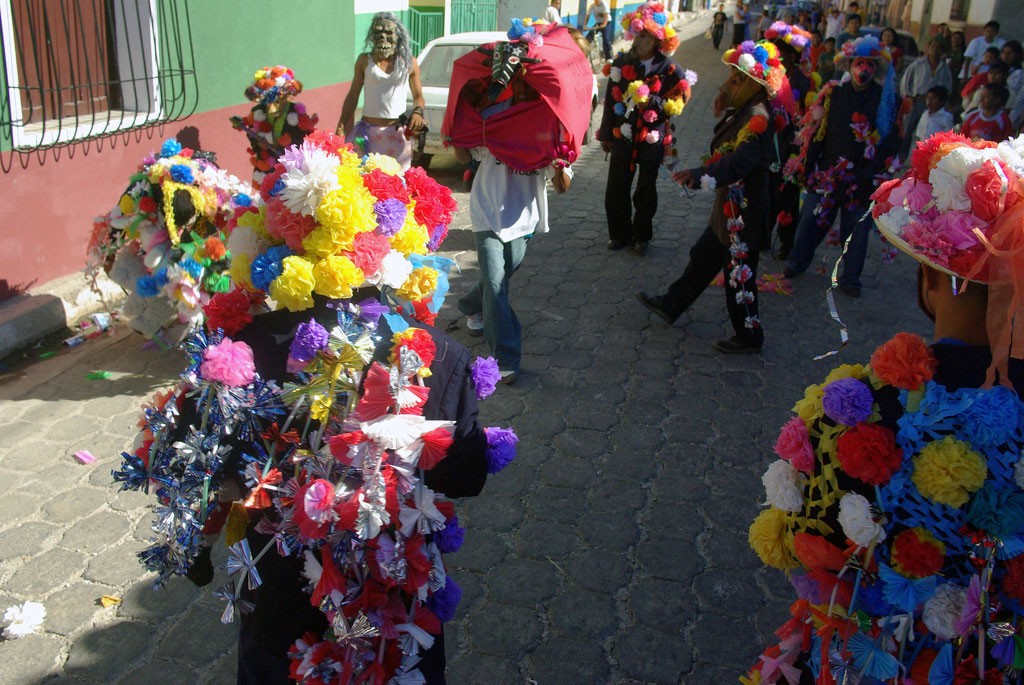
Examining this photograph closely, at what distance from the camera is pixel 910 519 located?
80.0 inches

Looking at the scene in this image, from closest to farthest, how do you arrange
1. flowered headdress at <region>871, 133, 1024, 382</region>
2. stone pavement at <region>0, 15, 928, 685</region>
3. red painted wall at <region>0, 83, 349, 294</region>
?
flowered headdress at <region>871, 133, 1024, 382</region> < stone pavement at <region>0, 15, 928, 685</region> < red painted wall at <region>0, 83, 349, 294</region>

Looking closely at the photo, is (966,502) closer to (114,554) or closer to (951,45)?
(114,554)

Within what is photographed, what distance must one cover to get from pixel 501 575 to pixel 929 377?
2.22 meters

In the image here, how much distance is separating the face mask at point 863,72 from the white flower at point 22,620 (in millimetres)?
6489

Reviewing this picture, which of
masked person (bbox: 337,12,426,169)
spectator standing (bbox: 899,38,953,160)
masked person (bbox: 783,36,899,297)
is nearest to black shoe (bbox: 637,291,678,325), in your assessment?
masked person (bbox: 783,36,899,297)

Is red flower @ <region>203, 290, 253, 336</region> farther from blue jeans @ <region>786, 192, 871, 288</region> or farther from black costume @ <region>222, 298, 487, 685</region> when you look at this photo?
blue jeans @ <region>786, 192, 871, 288</region>

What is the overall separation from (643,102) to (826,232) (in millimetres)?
1972

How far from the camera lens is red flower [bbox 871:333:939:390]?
1991 millimetres

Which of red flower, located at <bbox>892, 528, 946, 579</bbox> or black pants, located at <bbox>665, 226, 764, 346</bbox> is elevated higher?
red flower, located at <bbox>892, 528, 946, 579</bbox>

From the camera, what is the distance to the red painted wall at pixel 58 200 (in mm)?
5941

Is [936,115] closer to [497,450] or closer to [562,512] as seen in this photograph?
[562,512]

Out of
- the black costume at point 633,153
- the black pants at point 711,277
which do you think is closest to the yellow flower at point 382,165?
the black pants at point 711,277

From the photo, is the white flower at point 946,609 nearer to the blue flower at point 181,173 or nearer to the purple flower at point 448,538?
the purple flower at point 448,538

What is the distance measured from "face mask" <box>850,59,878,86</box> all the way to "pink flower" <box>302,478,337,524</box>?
6.08 metres
